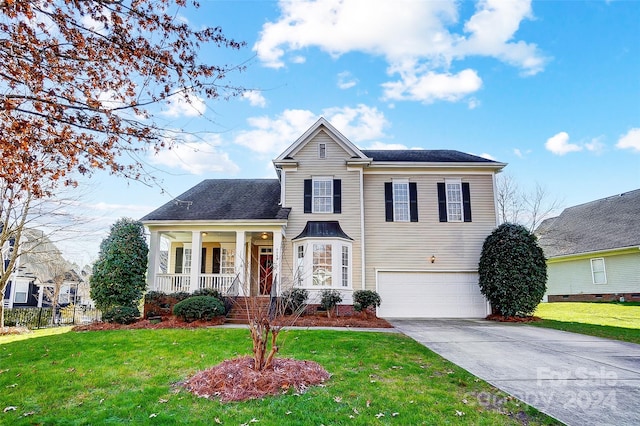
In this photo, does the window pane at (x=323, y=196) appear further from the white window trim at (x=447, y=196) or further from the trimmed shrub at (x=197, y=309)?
the trimmed shrub at (x=197, y=309)

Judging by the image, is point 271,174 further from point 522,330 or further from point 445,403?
point 445,403

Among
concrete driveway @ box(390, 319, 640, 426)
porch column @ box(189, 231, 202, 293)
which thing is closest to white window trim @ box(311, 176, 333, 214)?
porch column @ box(189, 231, 202, 293)

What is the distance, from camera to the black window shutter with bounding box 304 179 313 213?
16.3 meters

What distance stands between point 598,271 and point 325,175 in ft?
58.3

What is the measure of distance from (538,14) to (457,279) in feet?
33.0

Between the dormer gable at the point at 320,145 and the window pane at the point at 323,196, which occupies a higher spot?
the dormer gable at the point at 320,145

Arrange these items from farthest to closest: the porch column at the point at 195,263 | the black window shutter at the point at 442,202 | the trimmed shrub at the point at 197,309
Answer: the black window shutter at the point at 442,202
the porch column at the point at 195,263
the trimmed shrub at the point at 197,309

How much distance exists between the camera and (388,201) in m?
16.8

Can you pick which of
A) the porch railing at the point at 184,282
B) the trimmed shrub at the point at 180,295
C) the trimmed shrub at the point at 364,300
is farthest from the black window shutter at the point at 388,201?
the trimmed shrub at the point at 180,295

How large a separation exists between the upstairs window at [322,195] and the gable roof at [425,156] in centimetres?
241

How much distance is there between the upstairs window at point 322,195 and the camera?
16.3 meters

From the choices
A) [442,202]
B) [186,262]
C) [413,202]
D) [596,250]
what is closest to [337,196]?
[413,202]

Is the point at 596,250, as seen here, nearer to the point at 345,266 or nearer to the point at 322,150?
the point at 345,266

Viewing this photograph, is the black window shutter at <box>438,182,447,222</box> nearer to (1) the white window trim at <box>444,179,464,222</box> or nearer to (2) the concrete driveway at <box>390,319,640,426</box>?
(1) the white window trim at <box>444,179,464,222</box>
